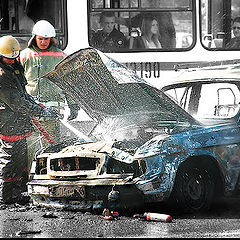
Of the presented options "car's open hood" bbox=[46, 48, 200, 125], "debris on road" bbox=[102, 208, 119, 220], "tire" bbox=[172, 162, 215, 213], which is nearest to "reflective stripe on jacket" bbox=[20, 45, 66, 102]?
"car's open hood" bbox=[46, 48, 200, 125]

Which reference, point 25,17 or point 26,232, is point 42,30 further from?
point 26,232

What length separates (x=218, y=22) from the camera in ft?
36.3

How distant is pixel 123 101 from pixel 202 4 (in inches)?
138

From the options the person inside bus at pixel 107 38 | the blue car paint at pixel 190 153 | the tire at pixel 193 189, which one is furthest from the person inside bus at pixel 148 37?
the tire at pixel 193 189

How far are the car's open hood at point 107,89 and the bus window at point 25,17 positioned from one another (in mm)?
2450

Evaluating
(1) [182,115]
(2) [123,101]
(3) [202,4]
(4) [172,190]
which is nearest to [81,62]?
(2) [123,101]

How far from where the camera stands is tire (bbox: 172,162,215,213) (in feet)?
24.2

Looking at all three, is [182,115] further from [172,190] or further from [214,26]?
[214,26]

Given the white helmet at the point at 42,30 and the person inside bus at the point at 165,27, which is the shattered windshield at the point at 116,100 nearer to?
the white helmet at the point at 42,30

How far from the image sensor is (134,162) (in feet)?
23.7

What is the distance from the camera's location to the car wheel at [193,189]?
7.39 meters

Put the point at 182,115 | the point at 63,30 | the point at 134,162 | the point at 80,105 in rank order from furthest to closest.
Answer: the point at 63,30
the point at 80,105
the point at 182,115
the point at 134,162

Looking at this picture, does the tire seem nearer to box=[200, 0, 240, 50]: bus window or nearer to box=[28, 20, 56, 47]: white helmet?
box=[28, 20, 56, 47]: white helmet

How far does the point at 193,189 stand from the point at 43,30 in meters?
3.51
